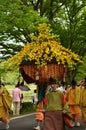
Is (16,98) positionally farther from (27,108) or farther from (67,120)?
(67,120)

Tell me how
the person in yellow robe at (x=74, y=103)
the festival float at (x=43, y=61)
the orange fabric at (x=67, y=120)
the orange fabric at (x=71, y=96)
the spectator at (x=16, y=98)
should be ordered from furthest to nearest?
the spectator at (x=16, y=98) → the orange fabric at (x=71, y=96) → the person in yellow robe at (x=74, y=103) → the festival float at (x=43, y=61) → the orange fabric at (x=67, y=120)

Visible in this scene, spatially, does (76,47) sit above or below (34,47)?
below

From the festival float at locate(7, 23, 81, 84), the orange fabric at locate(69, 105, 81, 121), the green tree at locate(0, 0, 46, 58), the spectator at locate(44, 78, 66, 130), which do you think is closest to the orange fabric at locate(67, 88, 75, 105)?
the orange fabric at locate(69, 105, 81, 121)

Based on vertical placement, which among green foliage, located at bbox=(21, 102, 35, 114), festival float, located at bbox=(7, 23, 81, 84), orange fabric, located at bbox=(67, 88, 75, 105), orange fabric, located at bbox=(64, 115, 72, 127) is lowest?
green foliage, located at bbox=(21, 102, 35, 114)

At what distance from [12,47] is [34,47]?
52.0 ft

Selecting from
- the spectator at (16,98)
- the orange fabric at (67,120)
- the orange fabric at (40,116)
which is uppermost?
the orange fabric at (67,120)

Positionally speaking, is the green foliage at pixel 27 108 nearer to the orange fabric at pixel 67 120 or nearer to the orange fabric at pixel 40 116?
the orange fabric at pixel 40 116

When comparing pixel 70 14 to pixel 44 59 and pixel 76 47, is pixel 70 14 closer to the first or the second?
pixel 76 47

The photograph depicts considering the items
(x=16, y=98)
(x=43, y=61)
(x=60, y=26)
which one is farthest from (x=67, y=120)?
(x=60, y=26)

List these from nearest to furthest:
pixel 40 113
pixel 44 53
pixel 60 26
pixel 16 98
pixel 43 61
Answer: pixel 43 61 → pixel 44 53 → pixel 40 113 → pixel 16 98 → pixel 60 26

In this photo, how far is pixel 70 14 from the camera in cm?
3300

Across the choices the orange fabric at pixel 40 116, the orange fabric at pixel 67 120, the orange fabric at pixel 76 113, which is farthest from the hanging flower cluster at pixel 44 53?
the orange fabric at pixel 76 113

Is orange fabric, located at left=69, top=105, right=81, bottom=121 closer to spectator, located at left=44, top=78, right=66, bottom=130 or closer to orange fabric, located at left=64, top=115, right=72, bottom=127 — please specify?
spectator, located at left=44, top=78, right=66, bottom=130

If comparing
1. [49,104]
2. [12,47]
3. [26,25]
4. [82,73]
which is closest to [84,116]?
[49,104]
